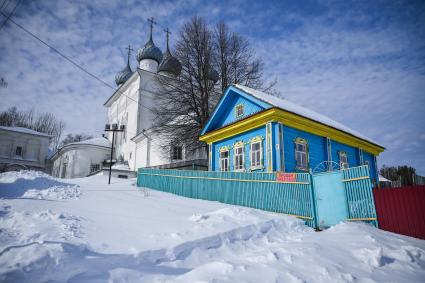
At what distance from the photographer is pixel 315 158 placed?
12320 mm

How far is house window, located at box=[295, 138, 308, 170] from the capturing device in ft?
37.6

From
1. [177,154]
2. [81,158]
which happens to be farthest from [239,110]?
[81,158]

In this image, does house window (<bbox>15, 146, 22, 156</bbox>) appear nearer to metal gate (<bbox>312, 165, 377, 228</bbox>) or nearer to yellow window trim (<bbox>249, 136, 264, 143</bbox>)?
yellow window trim (<bbox>249, 136, 264, 143</bbox>)

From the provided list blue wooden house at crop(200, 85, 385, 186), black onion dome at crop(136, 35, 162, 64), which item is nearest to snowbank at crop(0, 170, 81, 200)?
blue wooden house at crop(200, 85, 385, 186)

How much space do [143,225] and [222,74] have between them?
15.7 metres

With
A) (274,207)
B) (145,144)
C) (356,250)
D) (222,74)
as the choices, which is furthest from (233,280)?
(145,144)

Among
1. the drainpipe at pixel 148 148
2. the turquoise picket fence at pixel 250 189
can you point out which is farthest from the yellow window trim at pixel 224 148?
the drainpipe at pixel 148 148

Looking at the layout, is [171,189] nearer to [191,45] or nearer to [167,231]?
[167,231]

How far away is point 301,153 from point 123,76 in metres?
32.7

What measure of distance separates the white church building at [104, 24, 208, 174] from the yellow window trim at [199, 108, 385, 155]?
6.74 meters

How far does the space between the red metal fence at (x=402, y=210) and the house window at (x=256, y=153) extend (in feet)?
18.4

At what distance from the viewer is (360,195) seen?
6527 mm

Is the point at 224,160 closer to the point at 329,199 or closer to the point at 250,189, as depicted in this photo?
the point at 250,189

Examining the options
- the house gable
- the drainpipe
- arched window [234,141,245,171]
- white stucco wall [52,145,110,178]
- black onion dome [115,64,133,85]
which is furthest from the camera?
black onion dome [115,64,133,85]
